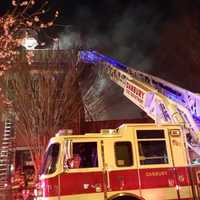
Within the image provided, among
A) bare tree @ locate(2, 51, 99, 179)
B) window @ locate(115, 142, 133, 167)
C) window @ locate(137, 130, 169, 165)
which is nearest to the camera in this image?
window @ locate(115, 142, 133, 167)

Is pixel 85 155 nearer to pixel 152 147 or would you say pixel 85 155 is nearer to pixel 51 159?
pixel 51 159

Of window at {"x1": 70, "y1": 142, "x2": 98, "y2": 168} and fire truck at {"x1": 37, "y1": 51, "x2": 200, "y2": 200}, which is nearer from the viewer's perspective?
fire truck at {"x1": 37, "y1": 51, "x2": 200, "y2": 200}

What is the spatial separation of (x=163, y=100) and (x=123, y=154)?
8.95 ft

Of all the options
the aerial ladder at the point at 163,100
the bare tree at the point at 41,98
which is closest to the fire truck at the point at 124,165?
the aerial ladder at the point at 163,100

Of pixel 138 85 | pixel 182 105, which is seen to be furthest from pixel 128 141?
pixel 138 85

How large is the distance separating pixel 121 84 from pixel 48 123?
3970 mm

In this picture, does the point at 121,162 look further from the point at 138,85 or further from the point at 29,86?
the point at 29,86

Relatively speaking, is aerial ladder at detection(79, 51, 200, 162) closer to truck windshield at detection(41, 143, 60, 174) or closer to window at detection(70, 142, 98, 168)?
window at detection(70, 142, 98, 168)

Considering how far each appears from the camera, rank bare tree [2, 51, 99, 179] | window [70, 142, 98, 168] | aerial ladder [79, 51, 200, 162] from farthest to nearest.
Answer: bare tree [2, 51, 99, 179]
aerial ladder [79, 51, 200, 162]
window [70, 142, 98, 168]

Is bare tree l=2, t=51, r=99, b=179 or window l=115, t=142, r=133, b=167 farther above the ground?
bare tree l=2, t=51, r=99, b=179

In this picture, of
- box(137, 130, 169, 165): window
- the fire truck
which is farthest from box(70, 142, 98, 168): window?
box(137, 130, 169, 165): window

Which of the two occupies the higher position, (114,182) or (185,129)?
(185,129)

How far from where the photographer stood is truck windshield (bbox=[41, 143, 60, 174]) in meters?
7.50

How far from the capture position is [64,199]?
7.20 metres
